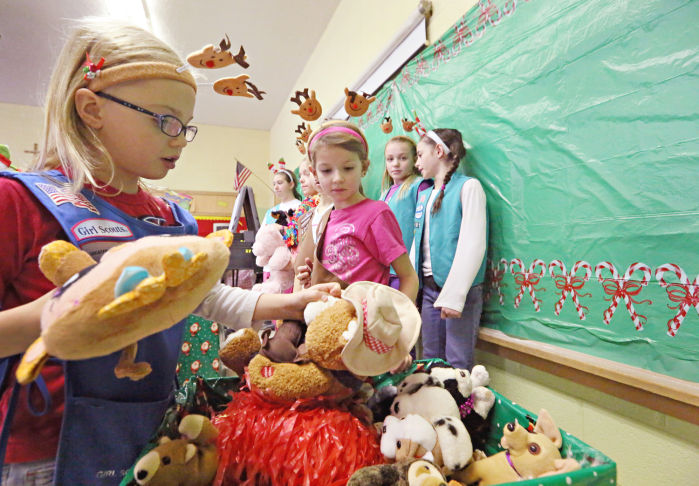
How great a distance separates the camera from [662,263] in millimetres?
771

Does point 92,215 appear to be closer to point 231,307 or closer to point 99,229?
point 99,229

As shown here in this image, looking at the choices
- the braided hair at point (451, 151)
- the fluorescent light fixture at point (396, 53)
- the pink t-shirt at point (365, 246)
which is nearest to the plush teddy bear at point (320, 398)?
the pink t-shirt at point (365, 246)

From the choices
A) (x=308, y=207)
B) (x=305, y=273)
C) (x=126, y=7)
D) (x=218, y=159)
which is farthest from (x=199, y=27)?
(x=305, y=273)

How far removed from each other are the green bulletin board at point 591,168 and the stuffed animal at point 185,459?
879 millimetres

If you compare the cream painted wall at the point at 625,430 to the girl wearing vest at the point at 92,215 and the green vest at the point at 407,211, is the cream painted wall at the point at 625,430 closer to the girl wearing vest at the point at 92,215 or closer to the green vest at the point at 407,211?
the green vest at the point at 407,211

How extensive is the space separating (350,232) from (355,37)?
2110 mm

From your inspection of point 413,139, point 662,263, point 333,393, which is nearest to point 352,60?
point 413,139

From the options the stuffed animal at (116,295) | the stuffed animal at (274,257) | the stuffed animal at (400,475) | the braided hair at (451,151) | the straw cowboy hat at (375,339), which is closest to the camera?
the stuffed animal at (116,295)

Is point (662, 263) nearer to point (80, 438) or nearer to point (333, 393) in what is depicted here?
point (333, 393)

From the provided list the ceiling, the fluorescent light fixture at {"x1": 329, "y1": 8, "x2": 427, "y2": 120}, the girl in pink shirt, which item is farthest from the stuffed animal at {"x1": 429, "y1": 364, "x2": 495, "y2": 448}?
the ceiling

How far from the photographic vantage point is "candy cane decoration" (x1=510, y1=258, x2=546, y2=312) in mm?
1075

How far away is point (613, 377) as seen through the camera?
33.4 inches

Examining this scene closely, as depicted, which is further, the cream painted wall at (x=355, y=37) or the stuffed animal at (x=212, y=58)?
the cream painted wall at (x=355, y=37)

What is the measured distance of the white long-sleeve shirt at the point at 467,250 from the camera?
122cm
